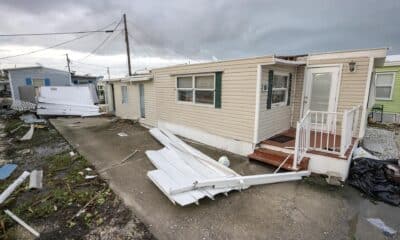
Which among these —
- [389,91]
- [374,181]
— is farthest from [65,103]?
[389,91]

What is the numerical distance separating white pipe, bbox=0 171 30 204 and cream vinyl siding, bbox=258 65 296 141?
206 inches

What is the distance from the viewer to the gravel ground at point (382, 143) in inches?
202

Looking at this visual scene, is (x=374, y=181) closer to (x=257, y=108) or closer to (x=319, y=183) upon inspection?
(x=319, y=183)

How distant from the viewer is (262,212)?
2.87 meters

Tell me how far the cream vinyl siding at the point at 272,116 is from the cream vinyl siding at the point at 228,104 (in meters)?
0.26

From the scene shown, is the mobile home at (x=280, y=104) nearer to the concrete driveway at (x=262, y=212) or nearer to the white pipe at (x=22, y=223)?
the concrete driveway at (x=262, y=212)

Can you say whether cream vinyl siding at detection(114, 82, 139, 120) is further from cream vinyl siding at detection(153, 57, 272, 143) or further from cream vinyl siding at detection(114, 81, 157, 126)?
cream vinyl siding at detection(153, 57, 272, 143)

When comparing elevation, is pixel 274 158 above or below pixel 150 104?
below

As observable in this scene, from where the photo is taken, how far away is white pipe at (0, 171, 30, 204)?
3148 mm

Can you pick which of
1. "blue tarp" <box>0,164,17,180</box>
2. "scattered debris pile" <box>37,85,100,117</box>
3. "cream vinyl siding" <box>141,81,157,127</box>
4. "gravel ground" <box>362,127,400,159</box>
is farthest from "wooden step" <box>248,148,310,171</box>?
"scattered debris pile" <box>37,85,100,117</box>

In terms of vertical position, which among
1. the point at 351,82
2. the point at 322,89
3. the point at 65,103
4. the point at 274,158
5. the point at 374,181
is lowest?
the point at 374,181

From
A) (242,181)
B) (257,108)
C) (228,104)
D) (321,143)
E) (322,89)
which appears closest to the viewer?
(242,181)

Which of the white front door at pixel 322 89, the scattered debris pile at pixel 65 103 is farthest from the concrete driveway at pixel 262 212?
the scattered debris pile at pixel 65 103

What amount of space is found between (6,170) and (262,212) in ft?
18.7
